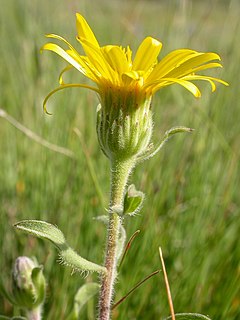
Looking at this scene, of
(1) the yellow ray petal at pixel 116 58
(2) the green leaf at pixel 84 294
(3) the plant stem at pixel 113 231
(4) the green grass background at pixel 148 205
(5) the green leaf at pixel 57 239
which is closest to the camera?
(1) the yellow ray petal at pixel 116 58

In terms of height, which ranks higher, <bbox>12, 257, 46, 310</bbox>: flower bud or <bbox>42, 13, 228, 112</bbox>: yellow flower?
<bbox>42, 13, 228, 112</bbox>: yellow flower

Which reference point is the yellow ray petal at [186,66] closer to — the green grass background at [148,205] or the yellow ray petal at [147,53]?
the yellow ray petal at [147,53]

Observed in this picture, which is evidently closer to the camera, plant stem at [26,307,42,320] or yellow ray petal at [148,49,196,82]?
yellow ray petal at [148,49,196,82]

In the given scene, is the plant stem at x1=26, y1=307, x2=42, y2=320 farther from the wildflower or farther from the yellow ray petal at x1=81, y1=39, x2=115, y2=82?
the yellow ray petal at x1=81, y1=39, x2=115, y2=82

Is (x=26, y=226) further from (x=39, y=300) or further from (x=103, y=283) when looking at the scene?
(x=39, y=300)

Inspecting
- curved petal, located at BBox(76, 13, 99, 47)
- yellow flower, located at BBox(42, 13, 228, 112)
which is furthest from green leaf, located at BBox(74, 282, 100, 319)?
curved petal, located at BBox(76, 13, 99, 47)

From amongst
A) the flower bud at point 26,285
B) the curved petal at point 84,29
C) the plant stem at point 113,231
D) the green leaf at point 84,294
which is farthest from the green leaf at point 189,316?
the curved petal at point 84,29

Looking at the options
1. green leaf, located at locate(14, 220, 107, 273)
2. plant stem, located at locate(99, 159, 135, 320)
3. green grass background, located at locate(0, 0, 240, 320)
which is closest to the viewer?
green leaf, located at locate(14, 220, 107, 273)

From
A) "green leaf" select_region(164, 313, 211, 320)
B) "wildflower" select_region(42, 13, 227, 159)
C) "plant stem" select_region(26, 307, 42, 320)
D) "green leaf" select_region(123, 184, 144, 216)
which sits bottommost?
"plant stem" select_region(26, 307, 42, 320)
